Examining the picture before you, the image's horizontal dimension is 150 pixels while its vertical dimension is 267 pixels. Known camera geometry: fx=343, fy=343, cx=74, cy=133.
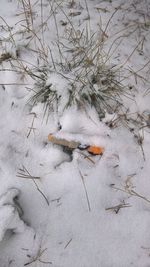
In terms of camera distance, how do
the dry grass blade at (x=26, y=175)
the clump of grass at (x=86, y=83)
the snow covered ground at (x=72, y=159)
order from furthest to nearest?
the clump of grass at (x=86, y=83) < the dry grass blade at (x=26, y=175) < the snow covered ground at (x=72, y=159)

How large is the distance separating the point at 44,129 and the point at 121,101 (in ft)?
1.36

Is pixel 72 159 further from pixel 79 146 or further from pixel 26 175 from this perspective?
pixel 26 175

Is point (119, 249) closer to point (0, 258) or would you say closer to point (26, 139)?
point (0, 258)

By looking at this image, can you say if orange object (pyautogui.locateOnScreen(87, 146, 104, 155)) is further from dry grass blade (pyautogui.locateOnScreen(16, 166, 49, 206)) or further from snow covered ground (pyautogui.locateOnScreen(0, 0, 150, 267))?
dry grass blade (pyautogui.locateOnScreen(16, 166, 49, 206))

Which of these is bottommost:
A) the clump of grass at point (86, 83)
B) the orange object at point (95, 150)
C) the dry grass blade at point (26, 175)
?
the dry grass blade at point (26, 175)

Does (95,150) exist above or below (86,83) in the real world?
below

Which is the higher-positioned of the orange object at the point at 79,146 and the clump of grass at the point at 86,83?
the clump of grass at the point at 86,83

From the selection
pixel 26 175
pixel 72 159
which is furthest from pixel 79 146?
pixel 26 175

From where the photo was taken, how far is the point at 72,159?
1.59m

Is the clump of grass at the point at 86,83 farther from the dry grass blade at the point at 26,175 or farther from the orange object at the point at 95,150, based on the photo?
the dry grass blade at the point at 26,175

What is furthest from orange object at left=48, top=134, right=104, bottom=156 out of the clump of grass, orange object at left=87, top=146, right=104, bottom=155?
the clump of grass

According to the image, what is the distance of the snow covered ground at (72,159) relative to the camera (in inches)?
54.0

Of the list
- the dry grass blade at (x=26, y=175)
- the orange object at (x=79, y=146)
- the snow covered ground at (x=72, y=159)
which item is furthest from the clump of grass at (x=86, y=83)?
the dry grass blade at (x=26, y=175)

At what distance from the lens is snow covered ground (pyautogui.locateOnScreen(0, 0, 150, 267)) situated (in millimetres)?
1372
